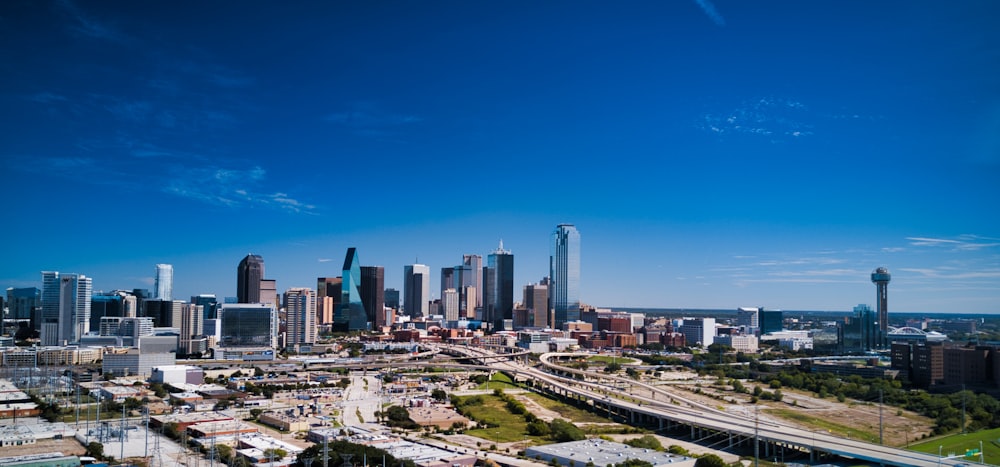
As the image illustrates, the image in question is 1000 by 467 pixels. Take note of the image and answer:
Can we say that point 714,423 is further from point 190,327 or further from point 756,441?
point 190,327

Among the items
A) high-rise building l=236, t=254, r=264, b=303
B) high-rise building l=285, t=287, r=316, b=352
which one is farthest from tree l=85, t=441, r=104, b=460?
high-rise building l=236, t=254, r=264, b=303

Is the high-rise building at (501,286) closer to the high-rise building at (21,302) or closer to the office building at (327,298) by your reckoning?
the office building at (327,298)

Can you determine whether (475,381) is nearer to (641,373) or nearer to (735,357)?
(641,373)

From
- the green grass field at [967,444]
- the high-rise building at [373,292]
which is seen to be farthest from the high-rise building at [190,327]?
the green grass field at [967,444]

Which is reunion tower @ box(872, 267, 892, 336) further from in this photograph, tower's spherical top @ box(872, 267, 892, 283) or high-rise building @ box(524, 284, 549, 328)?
high-rise building @ box(524, 284, 549, 328)

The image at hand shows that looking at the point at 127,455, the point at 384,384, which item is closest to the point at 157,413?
the point at 127,455

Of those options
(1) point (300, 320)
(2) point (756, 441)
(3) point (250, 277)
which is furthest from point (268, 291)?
(2) point (756, 441)
